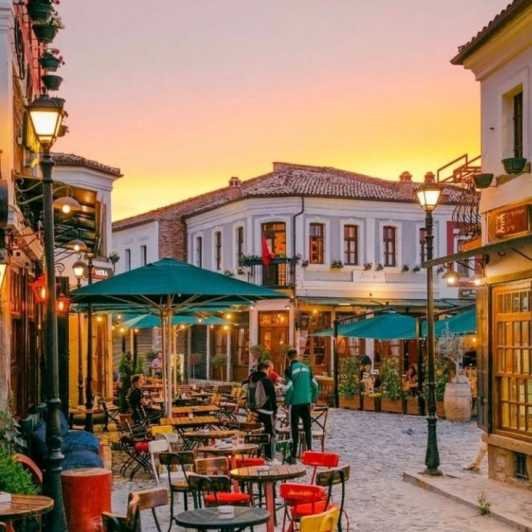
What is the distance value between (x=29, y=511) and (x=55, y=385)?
1.93m

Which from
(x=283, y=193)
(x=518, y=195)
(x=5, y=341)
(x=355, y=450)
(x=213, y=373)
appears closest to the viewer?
(x=5, y=341)

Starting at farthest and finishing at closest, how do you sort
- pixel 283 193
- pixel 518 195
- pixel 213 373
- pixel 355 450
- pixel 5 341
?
1. pixel 213 373
2. pixel 283 193
3. pixel 355 450
4. pixel 518 195
5. pixel 5 341

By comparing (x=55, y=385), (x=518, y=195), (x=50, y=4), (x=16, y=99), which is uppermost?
(x=50, y=4)

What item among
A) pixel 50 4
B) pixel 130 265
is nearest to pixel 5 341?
pixel 50 4

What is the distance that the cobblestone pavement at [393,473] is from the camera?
11.9 m

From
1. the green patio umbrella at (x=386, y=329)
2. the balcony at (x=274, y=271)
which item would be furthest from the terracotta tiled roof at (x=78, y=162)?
the balcony at (x=274, y=271)

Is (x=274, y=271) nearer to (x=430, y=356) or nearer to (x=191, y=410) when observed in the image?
(x=191, y=410)

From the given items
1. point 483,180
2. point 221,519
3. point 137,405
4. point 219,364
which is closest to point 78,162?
point 137,405

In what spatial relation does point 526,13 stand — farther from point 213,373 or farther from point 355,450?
point 213,373

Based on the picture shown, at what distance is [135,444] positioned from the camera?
1515 centimetres

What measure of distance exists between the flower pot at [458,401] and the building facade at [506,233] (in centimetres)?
979

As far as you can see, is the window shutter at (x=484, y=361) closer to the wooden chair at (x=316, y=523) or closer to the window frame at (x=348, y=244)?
the wooden chair at (x=316, y=523)

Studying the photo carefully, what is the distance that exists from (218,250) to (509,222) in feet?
117

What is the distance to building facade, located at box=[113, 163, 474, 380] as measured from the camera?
44.4 m
